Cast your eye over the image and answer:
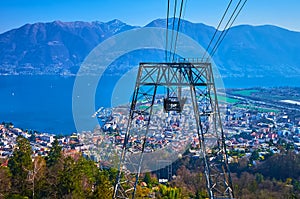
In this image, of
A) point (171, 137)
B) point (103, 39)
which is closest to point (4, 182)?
point (171, 137)

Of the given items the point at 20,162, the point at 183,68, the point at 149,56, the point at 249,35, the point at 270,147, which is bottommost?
the point at 270,147

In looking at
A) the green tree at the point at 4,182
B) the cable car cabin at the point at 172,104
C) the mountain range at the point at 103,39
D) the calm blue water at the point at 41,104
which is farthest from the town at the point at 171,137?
the mountain range at the point at 103,39

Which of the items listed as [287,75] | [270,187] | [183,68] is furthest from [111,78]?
[183,68]

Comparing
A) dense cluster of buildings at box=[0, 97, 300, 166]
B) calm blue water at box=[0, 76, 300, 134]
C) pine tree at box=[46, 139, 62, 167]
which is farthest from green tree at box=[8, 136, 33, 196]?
calm blue water at box=[0, 76, 300, 134]

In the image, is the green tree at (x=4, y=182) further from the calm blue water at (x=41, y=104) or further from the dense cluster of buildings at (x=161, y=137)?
the calm blue water at (x=41, y=104)

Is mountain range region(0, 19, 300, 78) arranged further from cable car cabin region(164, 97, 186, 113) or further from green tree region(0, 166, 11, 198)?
cable car cabin region(164, 97, 186, 113)

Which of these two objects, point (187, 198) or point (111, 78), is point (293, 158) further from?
point (111, 78)
